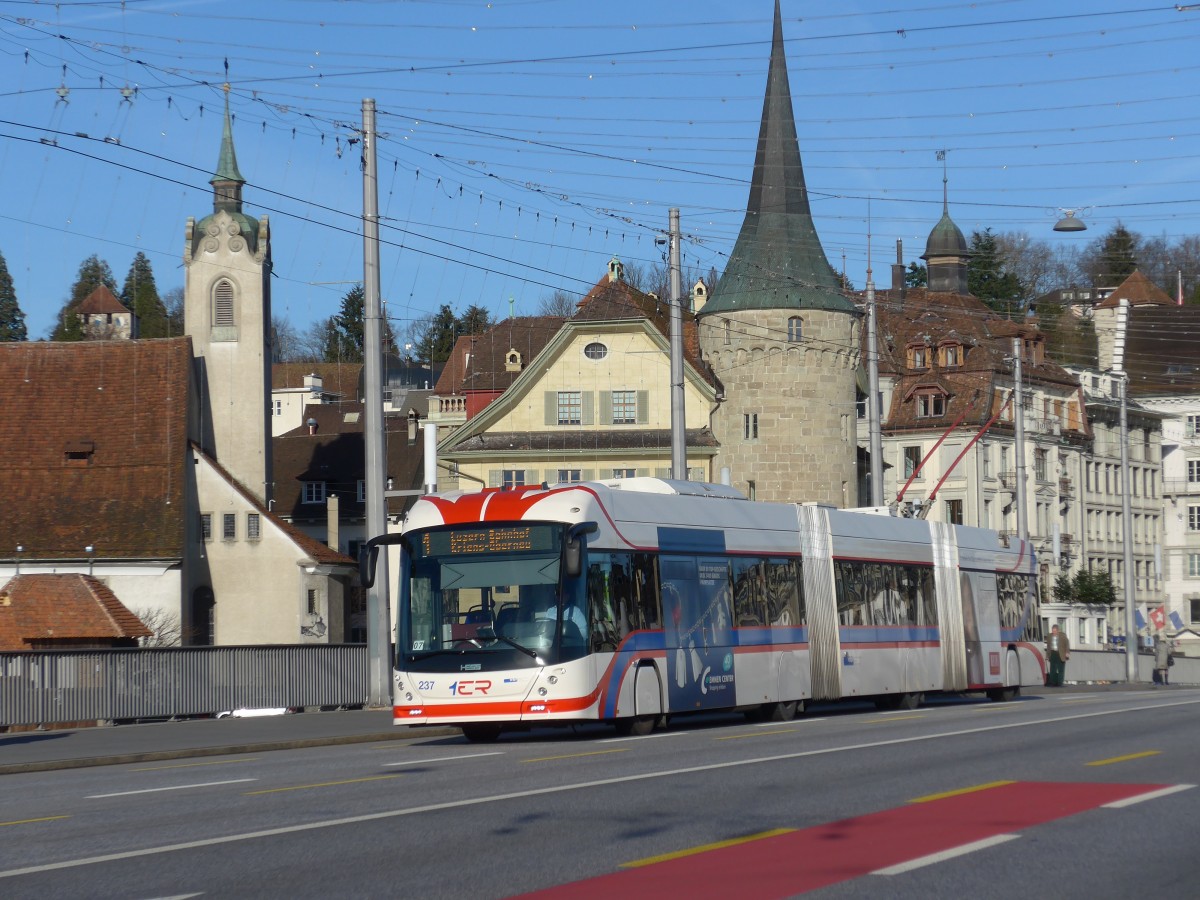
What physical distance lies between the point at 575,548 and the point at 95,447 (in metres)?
49.8

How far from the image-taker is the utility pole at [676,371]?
37.4 meters

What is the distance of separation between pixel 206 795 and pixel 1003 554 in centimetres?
2367

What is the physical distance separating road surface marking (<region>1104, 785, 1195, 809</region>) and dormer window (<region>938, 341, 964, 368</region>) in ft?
260

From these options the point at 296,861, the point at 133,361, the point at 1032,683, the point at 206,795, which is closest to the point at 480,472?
the point at 133,361

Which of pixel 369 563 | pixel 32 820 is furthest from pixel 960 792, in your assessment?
pixel 369 563

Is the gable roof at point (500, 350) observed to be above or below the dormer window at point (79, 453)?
above

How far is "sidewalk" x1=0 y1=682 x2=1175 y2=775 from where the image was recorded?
20.5m

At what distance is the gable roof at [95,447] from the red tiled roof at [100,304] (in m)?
63.7

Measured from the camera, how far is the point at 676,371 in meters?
38.3

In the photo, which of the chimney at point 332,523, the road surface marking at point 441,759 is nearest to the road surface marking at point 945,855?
the road surface marking at point 441,759

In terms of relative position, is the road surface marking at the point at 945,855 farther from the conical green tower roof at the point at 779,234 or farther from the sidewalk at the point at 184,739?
the conical green tower roof at the point at 779,234

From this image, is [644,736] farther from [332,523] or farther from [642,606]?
[332,523]

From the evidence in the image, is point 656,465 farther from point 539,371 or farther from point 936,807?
point 936,807

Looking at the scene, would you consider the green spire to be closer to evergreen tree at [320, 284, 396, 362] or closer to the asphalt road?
the asphalt road
